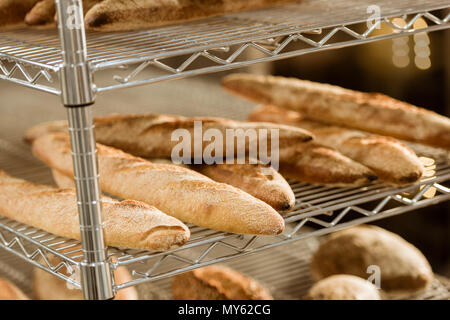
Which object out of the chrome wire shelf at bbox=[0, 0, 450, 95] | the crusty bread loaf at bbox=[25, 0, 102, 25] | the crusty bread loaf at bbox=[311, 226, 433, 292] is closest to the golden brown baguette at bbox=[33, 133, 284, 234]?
the chrome wire shelf at bbox=[0, 0, 450, 95]

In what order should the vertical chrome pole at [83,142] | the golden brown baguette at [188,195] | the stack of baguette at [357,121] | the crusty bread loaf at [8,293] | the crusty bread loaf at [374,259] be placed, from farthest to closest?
the crusty bread loaf at [374,259] → the crusty bread loaf at [8,293] → the stack of baguette at [357,121] → the golden brown baguette at [188,195] → the vertical chrome pole at [83,142]

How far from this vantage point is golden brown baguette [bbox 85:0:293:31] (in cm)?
110

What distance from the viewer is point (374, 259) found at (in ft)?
5.29

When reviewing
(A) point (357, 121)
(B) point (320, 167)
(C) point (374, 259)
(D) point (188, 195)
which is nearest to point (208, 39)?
(D) point (188, 195)

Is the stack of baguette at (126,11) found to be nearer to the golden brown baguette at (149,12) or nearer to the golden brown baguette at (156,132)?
the golden brown baguette at (149,12)

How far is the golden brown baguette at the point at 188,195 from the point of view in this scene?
1044 millimetres

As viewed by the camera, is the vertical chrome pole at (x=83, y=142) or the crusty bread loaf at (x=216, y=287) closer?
the vertical chrome pole at (x=83, y=142)

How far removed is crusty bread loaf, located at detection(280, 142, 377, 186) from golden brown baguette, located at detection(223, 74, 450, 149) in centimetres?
16

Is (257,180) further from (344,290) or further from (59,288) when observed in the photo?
(59,288)

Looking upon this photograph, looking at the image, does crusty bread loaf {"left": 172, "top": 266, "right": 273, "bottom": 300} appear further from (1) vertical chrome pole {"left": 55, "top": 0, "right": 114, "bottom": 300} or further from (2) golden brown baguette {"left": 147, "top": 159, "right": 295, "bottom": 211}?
(1) vertical chrome pole {"left": 55, "top": 0, "right": 114, "bottom": 300}

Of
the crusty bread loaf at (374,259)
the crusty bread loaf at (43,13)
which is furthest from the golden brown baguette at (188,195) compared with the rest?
the crusty bread loaf at (374,259)

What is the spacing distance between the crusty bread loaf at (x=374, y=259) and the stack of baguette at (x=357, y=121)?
331 mm

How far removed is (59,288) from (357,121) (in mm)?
791
